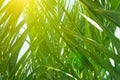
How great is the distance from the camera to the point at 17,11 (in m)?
0.57

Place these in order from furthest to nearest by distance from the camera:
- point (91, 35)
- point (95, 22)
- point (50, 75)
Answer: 1. point (50, 75)
2. point (91, 35)
3. point (95, 22)

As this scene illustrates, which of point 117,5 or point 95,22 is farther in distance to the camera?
point 117,5

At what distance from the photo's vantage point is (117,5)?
25.1 inches

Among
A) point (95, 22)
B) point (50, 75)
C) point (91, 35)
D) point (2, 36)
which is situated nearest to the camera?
point (95, 22)

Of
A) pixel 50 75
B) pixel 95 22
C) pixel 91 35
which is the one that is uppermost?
pixel 95 22

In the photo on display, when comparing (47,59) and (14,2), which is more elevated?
(14,2)

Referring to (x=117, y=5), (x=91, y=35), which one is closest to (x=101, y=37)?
(x=91, y=35)

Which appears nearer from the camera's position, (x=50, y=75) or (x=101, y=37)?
(x=101, y=37)

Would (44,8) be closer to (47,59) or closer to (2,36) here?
(2,36)

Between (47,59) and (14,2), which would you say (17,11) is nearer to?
(14,2)

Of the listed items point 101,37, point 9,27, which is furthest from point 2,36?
point 101,37

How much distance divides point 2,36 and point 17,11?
2.9 inches

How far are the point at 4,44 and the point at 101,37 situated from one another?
0.27 meters

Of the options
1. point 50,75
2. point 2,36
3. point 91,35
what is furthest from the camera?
point 50,75
